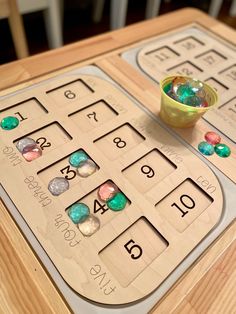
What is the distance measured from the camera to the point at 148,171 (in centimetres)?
47

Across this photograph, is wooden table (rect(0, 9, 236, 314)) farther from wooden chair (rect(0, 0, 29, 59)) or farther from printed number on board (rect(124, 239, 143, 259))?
wooden chair (rect(0, 0, 29, 59))

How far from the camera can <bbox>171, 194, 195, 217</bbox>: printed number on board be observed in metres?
0.43

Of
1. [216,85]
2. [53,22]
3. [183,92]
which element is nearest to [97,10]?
[53,22]

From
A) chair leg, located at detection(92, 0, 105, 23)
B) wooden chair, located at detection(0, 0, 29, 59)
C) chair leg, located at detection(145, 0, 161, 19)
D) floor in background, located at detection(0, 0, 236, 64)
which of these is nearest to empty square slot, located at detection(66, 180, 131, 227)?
wooden chair, located at detection(0, 0, 29, 59)

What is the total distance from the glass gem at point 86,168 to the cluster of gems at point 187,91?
189 millimetres

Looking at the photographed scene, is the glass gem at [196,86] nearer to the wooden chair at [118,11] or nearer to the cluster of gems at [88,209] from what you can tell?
the cluster of gems at [88,209]

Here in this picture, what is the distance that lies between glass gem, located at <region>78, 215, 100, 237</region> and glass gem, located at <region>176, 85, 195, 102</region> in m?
0.26

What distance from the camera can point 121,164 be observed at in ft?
1.52

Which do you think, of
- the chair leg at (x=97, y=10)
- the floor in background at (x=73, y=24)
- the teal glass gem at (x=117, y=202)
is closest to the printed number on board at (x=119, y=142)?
the teal glass gem at (x=117, y=202)

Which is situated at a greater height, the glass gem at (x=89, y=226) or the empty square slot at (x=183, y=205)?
the glass gem at (x=89, y=226)

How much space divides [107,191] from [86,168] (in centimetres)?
5

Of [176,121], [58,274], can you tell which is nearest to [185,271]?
[58,274]

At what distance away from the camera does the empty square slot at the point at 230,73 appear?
655mm

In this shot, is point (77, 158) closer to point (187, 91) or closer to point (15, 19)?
point (187, 91)
